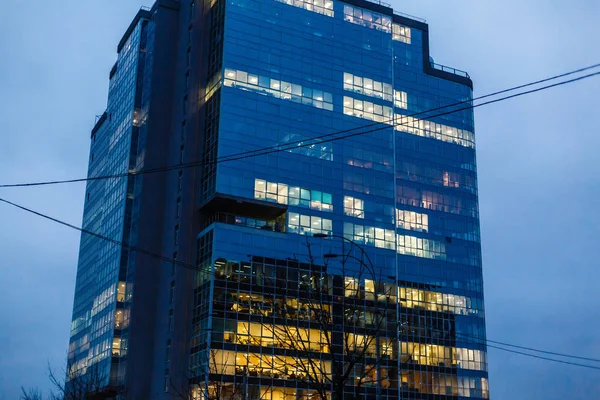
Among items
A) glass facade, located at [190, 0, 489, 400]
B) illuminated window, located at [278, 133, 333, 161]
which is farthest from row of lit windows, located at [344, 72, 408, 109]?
illuminated window, located at [278, 133, 333, 161]

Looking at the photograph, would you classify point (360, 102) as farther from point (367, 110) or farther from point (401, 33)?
point (401, 33)

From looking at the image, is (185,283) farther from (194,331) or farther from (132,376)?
(132,376)

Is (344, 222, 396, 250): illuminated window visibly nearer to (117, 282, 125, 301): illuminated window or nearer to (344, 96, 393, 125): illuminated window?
(344, 96, 393, 125): illuminated window

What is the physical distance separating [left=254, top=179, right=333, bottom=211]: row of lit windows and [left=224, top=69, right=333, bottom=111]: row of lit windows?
10.5 m

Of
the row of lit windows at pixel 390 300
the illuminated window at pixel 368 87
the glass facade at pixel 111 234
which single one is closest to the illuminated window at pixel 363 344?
the row of lit windows at pixel 390 300

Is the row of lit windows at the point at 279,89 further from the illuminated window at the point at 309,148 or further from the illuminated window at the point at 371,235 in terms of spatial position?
the illuminated window at the point at 371,235

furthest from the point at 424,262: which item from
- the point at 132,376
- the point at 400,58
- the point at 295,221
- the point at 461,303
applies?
the point at 132,376

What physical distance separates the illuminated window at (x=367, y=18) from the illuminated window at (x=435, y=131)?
474 inches

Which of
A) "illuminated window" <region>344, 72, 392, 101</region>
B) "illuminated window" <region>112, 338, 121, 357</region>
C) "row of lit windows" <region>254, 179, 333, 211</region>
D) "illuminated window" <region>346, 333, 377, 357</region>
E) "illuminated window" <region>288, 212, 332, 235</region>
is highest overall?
"illuminated window" <region>344, 72, 392, 101</region>

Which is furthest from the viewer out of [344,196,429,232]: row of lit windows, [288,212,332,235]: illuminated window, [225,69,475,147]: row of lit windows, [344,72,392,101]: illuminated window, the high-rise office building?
[344,72,392,101]: illuminated window

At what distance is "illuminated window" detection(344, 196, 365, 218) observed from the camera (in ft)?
292

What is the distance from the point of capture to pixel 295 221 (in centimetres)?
8431

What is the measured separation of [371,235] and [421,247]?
8.27 metres

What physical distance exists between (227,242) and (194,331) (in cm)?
1017
